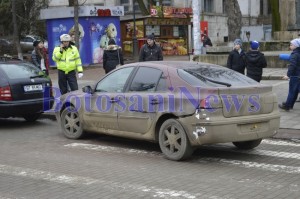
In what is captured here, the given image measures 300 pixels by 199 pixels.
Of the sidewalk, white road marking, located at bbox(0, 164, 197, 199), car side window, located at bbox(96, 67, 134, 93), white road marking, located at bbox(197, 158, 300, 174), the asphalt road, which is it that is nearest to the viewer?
white road marking, located at bbox(0, 164, 197, 199)

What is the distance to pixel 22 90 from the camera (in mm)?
10789

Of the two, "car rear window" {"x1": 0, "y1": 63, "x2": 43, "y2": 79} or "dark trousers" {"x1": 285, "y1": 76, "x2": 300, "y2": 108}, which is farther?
"dark trousers" {"x1": 285, "y1": 76, "x2": 300, "y2": 108}

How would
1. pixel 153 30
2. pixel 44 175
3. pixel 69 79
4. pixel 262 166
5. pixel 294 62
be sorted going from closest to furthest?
pixel 44 175 → pixel 262 166 → pixel 294 62 → pixel 69 79 → pixel 153 30

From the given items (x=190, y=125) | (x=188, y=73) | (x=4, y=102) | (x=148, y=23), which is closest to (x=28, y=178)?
(x=190, y=125)

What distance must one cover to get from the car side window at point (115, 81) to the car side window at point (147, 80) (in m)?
0.23

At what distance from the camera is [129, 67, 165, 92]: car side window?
25.5ft

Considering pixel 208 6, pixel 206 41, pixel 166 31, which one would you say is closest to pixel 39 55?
pixel 206 41

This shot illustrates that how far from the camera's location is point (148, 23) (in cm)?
3456

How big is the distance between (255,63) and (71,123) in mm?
4405

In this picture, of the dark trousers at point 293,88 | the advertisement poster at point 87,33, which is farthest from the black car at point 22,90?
the advertisement poster at point 87,33

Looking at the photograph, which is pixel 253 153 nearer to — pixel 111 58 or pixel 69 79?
pixel 69 79

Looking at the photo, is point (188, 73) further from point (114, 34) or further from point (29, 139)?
point (114, 34)

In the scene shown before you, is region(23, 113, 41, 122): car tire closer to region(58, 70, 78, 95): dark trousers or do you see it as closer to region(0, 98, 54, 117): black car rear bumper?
region(0, 98, 54, 117): black car rear bumper

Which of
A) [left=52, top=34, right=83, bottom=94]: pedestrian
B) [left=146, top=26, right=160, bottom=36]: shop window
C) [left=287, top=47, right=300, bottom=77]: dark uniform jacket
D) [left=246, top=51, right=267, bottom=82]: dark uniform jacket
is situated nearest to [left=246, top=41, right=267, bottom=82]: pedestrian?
[left=246, top=51, right=267, bottom=82]: dark uniform jacket
